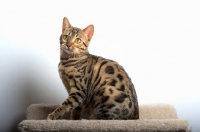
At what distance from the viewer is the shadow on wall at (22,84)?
1.77 metres

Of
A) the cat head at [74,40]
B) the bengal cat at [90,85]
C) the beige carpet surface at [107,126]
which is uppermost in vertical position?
the cat head at [74,40]

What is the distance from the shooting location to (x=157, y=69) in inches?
72.6

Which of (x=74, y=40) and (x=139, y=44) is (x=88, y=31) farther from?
(x=139, y=44)

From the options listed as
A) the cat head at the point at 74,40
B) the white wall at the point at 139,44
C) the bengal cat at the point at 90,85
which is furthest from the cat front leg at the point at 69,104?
the white wall at the point at 139,44

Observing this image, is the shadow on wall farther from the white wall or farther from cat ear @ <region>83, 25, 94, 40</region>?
cat ear @ <region>83, 25, 94, 40</region>

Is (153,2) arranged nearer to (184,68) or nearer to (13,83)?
(184,68)

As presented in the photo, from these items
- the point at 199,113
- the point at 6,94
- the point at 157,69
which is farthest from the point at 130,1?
the point at 6,94

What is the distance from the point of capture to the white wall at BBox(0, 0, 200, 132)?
1802mm

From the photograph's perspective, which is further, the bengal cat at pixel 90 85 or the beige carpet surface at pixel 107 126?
the bengal cat at pixel 90 85

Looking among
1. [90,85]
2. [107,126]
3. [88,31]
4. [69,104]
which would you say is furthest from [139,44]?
[107,126]

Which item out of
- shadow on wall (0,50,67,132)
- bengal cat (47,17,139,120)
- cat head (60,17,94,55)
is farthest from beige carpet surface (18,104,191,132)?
shadow on wall (0,50,67,132)

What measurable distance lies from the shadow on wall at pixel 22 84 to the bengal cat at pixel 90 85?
37 centimetres

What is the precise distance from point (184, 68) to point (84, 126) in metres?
1.03

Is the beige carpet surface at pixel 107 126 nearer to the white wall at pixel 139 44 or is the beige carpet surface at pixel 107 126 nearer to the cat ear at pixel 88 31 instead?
the cat ear at pixel 88 31
